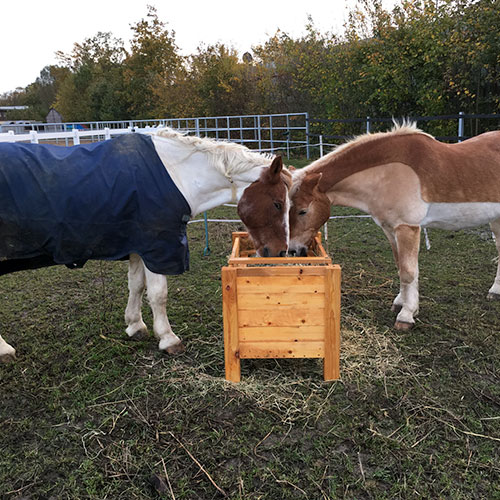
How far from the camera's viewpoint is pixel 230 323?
2.81 meters

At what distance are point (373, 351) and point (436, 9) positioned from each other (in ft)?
35.4

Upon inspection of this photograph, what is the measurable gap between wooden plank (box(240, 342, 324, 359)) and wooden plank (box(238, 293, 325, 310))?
256 mm

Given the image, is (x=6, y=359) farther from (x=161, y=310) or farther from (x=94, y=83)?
(x=94, y=83)

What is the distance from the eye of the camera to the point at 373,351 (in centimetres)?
326

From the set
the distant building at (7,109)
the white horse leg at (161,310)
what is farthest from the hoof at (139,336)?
the distant building at (7,109)

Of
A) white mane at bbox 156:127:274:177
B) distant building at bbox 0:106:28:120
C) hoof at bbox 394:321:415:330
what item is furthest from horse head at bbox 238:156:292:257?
distant building at bbox 0:106:28:120

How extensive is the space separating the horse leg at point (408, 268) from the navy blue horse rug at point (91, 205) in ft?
5.93

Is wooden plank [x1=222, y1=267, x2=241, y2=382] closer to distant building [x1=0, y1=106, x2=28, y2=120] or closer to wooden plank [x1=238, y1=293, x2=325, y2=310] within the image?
wooden plank [x1=238, y1=293, x2=325, y2=310]

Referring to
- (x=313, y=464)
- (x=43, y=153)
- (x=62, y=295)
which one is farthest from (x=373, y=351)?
(x=62, y=295)

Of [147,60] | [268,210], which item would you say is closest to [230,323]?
[268,210]

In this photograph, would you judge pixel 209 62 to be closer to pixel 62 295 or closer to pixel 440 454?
pixel 62 295

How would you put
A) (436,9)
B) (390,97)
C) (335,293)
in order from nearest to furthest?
(335,293) → (436,9) → (390,97)

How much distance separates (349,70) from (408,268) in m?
11.8

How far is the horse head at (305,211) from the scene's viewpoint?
3504mm
